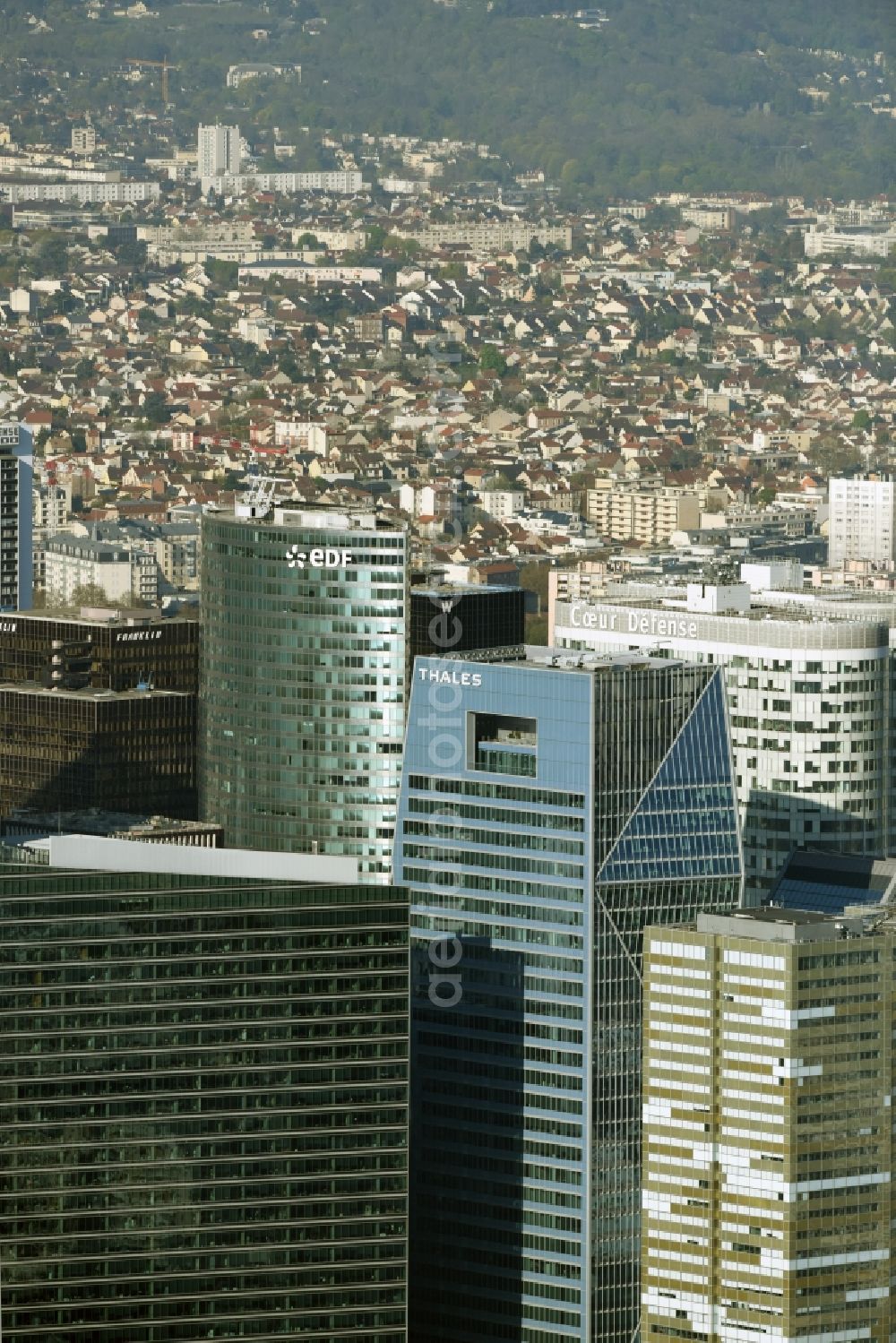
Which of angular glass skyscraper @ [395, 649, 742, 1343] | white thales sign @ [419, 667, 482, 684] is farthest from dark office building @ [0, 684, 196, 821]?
angular glass skyscraper @ [395, 649, 742, 1343]

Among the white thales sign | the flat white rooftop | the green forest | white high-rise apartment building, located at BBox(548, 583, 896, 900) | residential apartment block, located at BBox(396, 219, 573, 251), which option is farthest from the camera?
the green forest

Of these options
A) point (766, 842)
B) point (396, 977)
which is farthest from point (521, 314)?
point (396, 977)

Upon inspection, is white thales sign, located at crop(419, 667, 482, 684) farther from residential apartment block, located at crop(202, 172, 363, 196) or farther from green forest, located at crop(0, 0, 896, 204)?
residential apartment block, located at crop(202, 172, 363, 196)

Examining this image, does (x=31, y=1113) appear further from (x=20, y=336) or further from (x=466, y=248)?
(x=466, y=248)

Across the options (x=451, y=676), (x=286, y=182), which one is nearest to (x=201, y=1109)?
(x=451, y=676)

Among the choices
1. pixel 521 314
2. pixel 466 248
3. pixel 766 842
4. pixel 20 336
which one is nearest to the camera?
pixel 766 842

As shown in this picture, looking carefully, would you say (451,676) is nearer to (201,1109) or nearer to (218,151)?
(201,1109)

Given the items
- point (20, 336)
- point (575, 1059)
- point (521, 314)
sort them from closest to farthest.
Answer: point (575, 1059), point (20, 336), point (521, 314)
